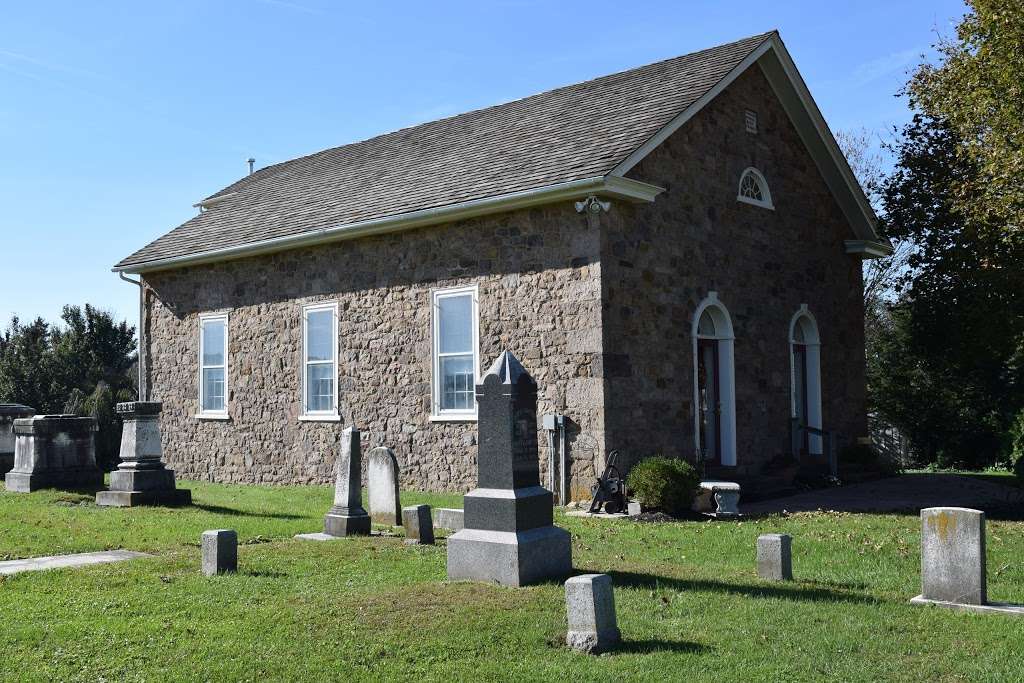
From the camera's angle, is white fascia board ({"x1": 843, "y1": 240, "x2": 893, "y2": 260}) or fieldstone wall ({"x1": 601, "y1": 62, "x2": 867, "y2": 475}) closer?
fieldstone wall ({"x1": 601, "y1": 62, "x2": 867, "y2": 475})

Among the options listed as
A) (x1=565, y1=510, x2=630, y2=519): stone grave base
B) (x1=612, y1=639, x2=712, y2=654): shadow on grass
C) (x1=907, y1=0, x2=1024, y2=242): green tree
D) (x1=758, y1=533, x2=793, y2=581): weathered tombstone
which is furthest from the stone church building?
(x1=612, y1=639, x2=712, y2=654): shadow on grass

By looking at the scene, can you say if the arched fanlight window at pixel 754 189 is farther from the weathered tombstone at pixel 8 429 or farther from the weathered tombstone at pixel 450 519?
the weathered tombstone at pixel 8 429

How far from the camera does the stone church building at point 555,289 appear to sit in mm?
14523

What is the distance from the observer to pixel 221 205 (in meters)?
22.7

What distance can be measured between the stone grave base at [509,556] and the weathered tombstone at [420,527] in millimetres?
1931

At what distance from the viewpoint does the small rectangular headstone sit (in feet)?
24.6

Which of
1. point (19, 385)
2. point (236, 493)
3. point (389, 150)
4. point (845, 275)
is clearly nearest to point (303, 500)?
point (236, 493)

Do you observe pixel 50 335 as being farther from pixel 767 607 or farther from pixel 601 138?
pixel 767 607

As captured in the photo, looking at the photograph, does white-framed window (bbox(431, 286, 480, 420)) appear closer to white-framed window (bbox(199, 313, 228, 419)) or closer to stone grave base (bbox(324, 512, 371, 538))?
stone grave base (bbox(324, 512, 371, 538))

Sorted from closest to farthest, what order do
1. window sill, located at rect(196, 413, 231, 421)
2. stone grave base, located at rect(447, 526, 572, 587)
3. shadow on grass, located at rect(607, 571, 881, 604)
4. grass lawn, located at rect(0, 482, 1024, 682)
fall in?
grass lawn, located at rect(0, 482, 1024, 682)
shadow on grass, located at rect(607, 571, 881, 604)
stone grave base, located at rect(447, 526, 572, 587)
window sill, located at rect(196, 413, 231, 421)

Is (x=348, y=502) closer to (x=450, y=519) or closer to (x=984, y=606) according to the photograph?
(x=450, y=519)

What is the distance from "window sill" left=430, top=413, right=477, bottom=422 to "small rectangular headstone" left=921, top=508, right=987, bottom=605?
858 cm

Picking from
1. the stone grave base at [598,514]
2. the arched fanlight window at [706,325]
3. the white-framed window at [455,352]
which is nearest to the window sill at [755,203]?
the arched fanlight window at [706,325]

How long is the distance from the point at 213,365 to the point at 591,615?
15.0 meters
